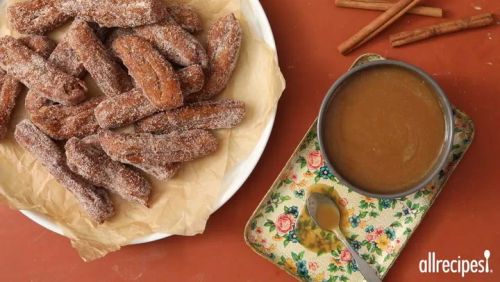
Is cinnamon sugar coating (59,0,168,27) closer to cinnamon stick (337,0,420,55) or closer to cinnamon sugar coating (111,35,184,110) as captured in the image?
cinnamon sugar coating (111,35,184,110)

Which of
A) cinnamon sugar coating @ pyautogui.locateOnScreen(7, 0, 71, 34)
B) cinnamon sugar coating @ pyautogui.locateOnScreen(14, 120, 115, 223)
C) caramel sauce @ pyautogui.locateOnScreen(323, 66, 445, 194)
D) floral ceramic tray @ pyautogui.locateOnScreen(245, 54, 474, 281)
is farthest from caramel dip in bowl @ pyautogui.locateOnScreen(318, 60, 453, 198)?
cinnamon sugar coating @ pyautogui.locateOnScreen(7, 0, 71, 34)

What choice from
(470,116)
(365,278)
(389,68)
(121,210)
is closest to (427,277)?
(365,278)

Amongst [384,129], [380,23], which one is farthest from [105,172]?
[380,23]

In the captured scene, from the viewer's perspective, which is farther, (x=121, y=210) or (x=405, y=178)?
(x=121, y=210)

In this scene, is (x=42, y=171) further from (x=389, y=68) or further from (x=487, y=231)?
(x=487, y=231)

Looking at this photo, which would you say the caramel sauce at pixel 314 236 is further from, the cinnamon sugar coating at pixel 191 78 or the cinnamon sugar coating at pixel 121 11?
the cinnamon sugar coating at pixel 121 11

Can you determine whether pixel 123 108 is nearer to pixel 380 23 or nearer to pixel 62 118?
pixel 62 118
